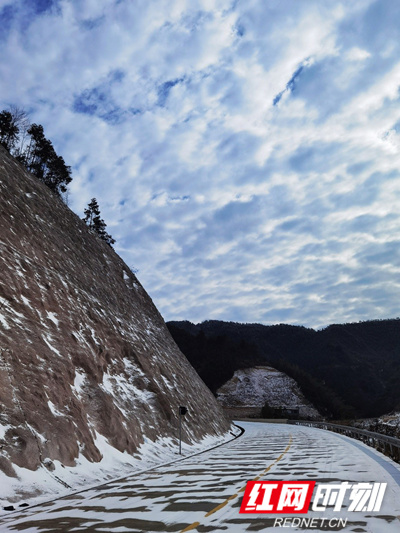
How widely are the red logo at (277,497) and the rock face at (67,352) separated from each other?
5.98 meters

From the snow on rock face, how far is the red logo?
4417 inches

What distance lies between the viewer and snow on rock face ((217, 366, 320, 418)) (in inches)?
4995

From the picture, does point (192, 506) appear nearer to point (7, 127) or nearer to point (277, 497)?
point (277, 497)

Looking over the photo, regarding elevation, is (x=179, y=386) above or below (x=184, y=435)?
above

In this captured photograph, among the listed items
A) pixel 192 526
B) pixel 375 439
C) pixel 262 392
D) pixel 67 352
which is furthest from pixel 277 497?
pixel 262 392

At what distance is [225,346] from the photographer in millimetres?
171625

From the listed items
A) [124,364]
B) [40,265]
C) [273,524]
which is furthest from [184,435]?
[273,524]

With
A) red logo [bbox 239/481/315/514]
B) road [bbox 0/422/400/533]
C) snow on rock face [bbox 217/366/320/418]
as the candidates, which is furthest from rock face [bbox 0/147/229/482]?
snow on rock face [bbox 217/366/320/418]

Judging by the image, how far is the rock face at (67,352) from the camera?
14766 millimetres

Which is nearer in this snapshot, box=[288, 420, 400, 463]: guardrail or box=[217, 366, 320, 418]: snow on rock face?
box=[288, 420, 400, 463]: guardrail

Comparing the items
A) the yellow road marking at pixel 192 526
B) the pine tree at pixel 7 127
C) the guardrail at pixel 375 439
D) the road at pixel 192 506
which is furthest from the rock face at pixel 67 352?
the pine tree at pixel 7 127

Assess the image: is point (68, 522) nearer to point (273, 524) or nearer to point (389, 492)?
point (273, 524)

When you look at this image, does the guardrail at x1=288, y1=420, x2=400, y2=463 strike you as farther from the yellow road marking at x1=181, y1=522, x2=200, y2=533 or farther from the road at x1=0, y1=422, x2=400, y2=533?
the yellow road marking at x1=181, y1=522, x2=200, y2=533

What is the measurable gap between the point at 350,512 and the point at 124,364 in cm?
1945
